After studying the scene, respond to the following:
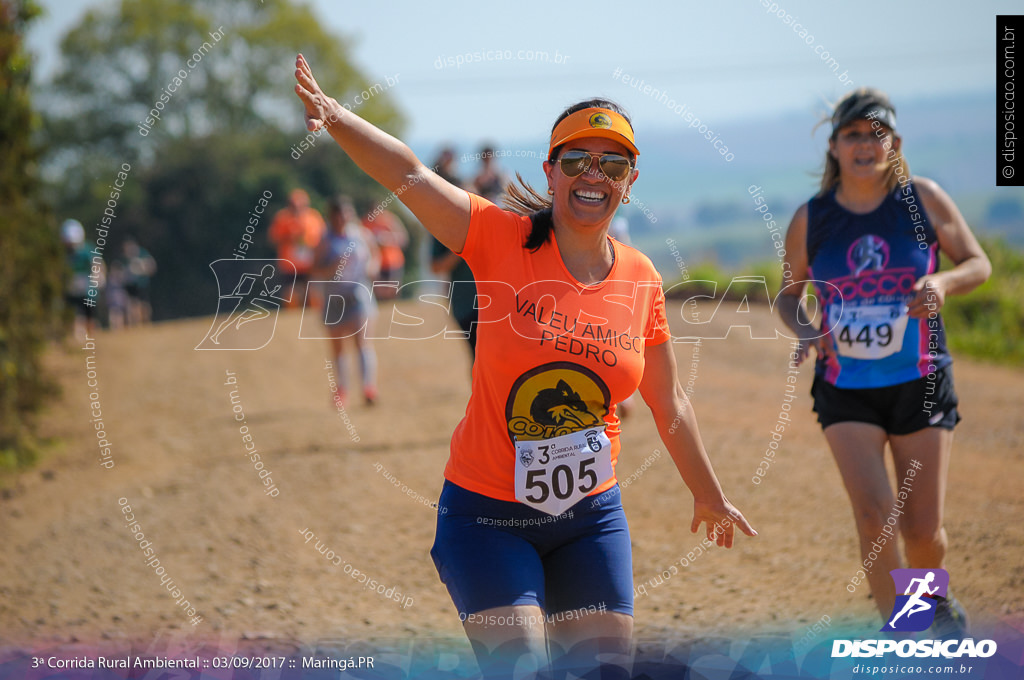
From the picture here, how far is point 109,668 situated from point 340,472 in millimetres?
3696

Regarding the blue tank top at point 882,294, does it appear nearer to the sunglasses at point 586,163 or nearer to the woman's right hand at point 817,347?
the woman's right hand at point 817,347

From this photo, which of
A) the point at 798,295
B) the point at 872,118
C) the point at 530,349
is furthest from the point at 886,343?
the point at 530,349

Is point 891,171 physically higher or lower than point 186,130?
lower

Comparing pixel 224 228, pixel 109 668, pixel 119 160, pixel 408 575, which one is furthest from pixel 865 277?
pixel 119 160

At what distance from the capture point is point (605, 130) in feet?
8.78

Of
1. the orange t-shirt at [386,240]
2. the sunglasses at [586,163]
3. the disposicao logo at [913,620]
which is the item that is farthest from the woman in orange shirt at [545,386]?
the orange t-shirt at [386,240]

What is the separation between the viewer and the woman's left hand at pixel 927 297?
10.8ft

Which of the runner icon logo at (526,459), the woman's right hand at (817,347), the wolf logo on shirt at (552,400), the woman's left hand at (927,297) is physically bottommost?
the runner icon logo at (526,459)

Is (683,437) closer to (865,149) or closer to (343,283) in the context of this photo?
(865,149)

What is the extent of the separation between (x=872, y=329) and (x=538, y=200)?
4.98 ft

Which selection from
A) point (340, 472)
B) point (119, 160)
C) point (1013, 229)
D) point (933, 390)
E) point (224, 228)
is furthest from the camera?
point (119, 160)

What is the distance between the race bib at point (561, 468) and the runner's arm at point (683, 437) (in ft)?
0.85

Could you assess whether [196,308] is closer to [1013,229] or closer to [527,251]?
[1013,229]

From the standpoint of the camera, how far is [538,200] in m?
2.99
